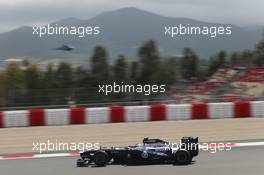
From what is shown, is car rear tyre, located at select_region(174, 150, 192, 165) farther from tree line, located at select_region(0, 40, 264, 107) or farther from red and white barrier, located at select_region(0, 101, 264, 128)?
tree line, located at select_region(0, 40, 264, 107)

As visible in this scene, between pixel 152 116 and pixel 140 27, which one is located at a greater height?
pixel 140 27

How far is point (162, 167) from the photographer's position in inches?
288

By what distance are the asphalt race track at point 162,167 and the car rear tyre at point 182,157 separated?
12cm

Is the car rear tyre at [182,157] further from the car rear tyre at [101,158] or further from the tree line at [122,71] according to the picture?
the tree line at [122,71]

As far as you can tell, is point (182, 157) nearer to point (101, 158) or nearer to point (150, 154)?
point (150, 154)

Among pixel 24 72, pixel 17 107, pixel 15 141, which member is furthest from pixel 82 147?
pixel 24 72

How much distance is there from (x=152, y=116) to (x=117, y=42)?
26.1 m

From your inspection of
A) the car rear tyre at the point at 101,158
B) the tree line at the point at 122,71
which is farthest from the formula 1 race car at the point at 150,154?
the tree line at the point at 122,71

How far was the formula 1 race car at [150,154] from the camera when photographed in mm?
7406

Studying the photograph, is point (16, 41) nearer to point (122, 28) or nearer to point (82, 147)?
point (122, 28)

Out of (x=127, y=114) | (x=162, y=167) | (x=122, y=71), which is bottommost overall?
(x=162, y=167)

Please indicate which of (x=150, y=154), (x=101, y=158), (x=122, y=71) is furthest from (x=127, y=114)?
(x=122, y=71)

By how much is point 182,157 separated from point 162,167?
340 mm

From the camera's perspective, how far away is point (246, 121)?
43.9 feet
